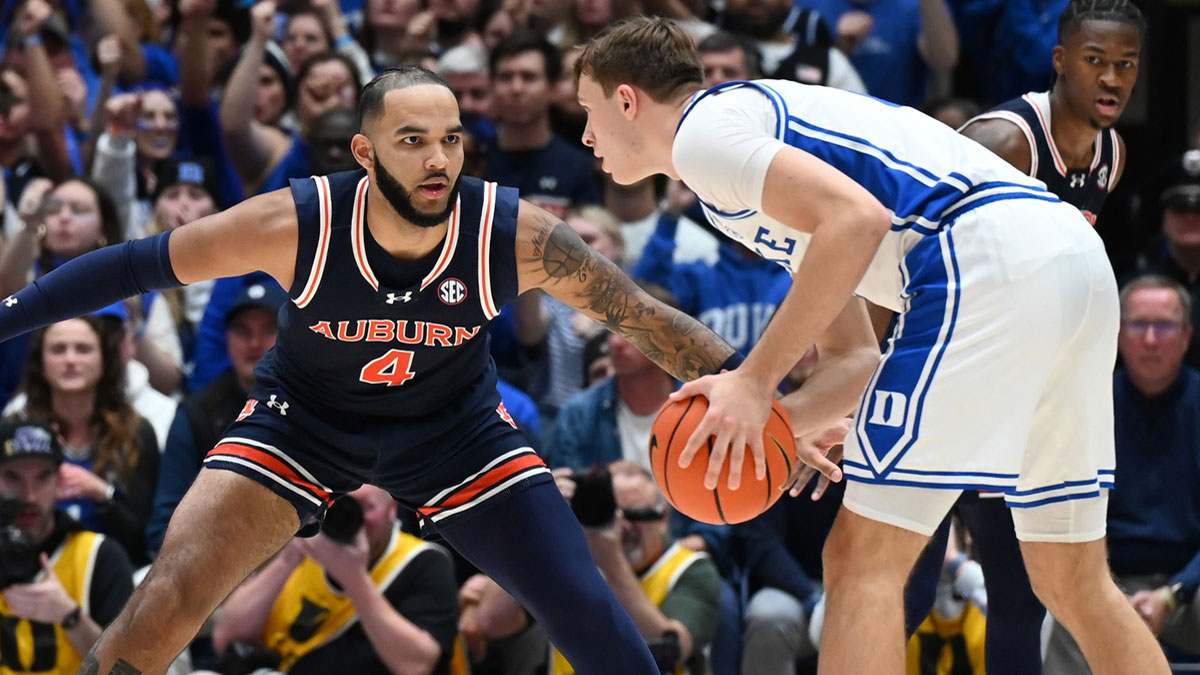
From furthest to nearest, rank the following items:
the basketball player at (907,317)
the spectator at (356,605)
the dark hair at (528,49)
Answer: the dark hair at (528,49) < the spectator at (356,605) < the basketball player at (907,317)

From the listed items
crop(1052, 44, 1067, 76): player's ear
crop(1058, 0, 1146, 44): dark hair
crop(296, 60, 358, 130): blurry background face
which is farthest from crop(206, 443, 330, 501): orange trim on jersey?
crop(296, 60, 358, 130): blurry background face

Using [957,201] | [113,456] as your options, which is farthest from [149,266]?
[113,456]

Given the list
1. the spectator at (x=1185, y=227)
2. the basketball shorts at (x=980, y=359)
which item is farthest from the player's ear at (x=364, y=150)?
the spectator at (x=1185, y=227)

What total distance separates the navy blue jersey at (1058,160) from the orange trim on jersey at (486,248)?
5.76ft

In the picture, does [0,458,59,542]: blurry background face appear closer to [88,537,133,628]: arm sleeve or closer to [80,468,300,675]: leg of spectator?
[88,537,133,628]: arm sleeve

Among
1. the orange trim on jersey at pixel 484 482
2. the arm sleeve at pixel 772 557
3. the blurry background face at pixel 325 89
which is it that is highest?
the blurry background face at pixel 325 89

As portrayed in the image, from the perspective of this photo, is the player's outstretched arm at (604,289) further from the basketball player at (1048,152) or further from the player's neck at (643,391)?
the player's neck at (643,391)

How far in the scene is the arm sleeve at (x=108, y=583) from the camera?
21.3 feet

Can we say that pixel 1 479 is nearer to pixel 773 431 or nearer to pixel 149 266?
pixel 149 266

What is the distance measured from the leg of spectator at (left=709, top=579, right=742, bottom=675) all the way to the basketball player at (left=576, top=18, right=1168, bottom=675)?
2.67m

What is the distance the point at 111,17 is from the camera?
1048cm

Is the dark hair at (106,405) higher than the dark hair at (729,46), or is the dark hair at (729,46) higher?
the dark hair at (729,46)

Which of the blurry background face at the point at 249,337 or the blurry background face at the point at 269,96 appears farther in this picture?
the blurry background face at the point at 269,96

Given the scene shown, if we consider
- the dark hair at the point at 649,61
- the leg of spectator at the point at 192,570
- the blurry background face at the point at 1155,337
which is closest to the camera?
the dark hair at the point at 649,61
